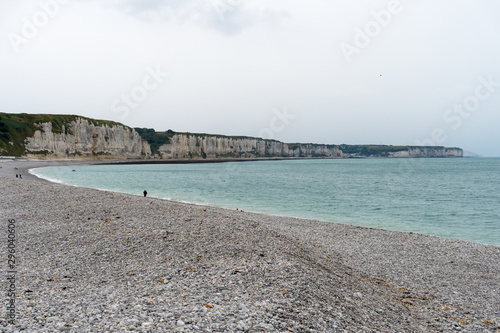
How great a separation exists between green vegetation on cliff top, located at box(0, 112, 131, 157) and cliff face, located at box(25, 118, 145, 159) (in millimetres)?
1449

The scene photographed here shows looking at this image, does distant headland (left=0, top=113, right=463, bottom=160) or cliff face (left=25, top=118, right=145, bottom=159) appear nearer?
distant headland (left=0, top=113, right=463, bottom=160)

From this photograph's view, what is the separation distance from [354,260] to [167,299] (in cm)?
862

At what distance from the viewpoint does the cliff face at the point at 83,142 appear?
378ft

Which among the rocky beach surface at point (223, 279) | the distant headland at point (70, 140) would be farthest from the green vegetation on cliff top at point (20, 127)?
the rocky beach surface at point (223, 279)

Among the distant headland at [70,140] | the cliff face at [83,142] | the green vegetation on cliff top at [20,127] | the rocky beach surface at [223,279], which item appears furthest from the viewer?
the cliff face at [83,142]

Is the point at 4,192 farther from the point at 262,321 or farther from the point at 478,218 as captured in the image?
the point at 478,218

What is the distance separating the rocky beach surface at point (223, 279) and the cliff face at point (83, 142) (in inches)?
4644

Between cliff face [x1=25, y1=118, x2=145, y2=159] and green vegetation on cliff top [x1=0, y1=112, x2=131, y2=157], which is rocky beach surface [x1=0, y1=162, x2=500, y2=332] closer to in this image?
green vegetation on cliff top [x1=0, y1=112, x2=131, y2=157]

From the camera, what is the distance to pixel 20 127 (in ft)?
369

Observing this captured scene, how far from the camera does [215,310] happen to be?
Result: 20.7 feet

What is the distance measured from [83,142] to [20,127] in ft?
73.2

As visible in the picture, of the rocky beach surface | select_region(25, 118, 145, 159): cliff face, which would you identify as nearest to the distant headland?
select_region(25, 118, 145, 159): cliff face

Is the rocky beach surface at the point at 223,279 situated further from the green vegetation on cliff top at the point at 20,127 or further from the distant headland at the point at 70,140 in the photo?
the distant headland at the point at 70,140

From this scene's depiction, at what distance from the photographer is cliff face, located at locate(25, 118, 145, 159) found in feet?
378
